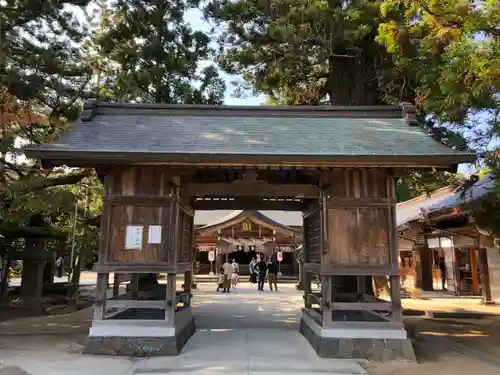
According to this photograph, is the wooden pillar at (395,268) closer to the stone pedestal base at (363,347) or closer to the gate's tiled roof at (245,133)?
the stone pedestal base at (363,347)

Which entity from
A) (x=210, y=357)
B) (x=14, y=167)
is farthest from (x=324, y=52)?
(x=14, y=167)

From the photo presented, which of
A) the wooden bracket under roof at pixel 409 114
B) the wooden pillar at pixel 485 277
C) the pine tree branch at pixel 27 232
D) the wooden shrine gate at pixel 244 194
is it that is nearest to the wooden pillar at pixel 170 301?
the wooden shrine gate at pixel 244 194

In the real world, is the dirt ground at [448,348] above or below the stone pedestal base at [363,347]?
below

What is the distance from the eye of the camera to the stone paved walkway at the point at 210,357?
599cm

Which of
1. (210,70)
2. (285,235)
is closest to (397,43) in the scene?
(210,70)

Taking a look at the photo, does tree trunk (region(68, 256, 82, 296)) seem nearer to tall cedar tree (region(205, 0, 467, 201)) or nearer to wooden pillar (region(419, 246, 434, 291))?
tall cedar tree (region(205, 0, 467, 201))

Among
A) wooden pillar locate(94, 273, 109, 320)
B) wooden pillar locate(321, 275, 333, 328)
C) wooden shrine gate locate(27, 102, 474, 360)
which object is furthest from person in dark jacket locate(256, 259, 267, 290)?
wooden pillar locate(94, 273, 109, 320)

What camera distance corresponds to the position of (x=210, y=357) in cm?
676

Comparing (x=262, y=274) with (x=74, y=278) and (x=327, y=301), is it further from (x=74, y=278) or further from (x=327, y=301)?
(x=327, y=301)

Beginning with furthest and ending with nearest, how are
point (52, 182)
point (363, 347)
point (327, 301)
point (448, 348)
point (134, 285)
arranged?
point (52, 182) < point (134, 285) < point (448, 348) < point (327, 301) < point (363, 347)

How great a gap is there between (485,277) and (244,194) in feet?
37.1

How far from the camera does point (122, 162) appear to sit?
6.76 m

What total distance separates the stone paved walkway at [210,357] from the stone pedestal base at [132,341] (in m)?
0.21

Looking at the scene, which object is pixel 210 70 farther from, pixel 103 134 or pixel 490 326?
pixel 490 326
